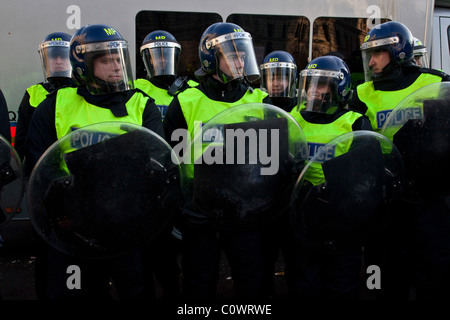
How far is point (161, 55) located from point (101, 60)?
2.02 metres

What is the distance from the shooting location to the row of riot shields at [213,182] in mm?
2365

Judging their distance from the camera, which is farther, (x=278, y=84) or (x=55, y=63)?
(x=278, y=84)

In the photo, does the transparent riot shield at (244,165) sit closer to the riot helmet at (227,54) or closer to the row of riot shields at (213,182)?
the row of riot shields at (213,182)

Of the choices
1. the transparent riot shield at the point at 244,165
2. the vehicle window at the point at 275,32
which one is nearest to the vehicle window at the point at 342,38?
the vehicle window at the point at 275,32

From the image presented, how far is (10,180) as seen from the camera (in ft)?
7.99

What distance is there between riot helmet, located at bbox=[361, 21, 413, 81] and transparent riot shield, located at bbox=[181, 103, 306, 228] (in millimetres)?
1394

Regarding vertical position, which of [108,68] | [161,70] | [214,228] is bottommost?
[214,228]

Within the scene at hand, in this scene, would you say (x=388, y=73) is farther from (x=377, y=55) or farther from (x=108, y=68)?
(x=108, y=68)

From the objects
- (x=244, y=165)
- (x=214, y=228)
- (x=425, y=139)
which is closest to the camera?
(x=244, y=165)

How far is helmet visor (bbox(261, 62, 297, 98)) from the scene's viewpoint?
16.8 ft

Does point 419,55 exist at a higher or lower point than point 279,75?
higher

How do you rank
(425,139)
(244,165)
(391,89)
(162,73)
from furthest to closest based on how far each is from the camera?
1. (162,73)
2. (391,89)
3. (425,139)
4. (244,165)

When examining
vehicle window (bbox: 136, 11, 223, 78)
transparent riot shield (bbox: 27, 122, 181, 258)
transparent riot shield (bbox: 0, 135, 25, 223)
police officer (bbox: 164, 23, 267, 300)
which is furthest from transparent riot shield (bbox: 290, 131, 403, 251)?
vehicle window (bbox: 136, 11, 223, 78)

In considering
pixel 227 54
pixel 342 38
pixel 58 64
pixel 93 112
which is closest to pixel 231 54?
pixel 227 54
